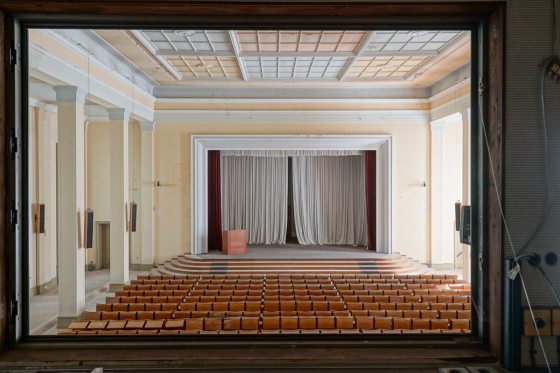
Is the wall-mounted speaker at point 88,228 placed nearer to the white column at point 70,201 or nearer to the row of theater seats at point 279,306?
the white column at point 70,201

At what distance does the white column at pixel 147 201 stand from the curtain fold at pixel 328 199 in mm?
5547

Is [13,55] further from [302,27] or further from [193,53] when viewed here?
[193,53]

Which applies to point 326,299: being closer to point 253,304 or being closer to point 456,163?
point 253,304

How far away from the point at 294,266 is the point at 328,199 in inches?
175

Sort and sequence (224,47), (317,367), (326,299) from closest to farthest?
1. (317,367)
2. (326,299)
3. (224,47)

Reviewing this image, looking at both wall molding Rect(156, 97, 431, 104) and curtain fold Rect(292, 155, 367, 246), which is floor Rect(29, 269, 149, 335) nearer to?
wall molding Rect(156, 97, 431, 104)

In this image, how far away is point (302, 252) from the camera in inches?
515

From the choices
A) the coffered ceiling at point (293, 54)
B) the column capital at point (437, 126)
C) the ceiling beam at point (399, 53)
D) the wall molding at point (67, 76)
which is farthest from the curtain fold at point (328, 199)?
the wall molding at point (67, 76)

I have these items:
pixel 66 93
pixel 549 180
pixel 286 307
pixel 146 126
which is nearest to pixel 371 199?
pixel 286 307

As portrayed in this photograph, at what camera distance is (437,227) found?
12.2 meters

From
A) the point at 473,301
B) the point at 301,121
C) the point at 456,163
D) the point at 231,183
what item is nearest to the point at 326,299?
the point at 473,301

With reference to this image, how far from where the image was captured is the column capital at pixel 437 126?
39.5ft

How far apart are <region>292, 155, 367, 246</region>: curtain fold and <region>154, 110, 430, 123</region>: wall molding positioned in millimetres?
2920

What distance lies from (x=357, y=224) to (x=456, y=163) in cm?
439
